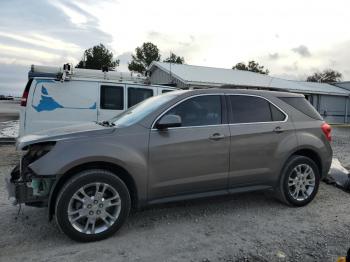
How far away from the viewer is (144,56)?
148 ft

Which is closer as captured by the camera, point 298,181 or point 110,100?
point 298,181

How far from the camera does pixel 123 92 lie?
30.8 feet

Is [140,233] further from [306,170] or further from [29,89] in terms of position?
[29,89]

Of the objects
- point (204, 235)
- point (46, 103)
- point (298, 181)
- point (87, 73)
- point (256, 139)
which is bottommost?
point (204, 235)

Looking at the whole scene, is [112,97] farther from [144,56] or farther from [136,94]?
[144,56]

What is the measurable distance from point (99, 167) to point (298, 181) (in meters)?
3.06

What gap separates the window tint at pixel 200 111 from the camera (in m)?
4.88

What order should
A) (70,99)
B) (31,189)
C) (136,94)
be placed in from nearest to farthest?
(31,189) → (70,99) → (136,94)

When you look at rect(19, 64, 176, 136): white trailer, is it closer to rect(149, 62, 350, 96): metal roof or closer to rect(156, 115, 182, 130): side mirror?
rect(156, 115, 182, 130): side mirror

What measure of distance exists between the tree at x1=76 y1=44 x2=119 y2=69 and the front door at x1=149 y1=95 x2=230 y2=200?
3997 cm

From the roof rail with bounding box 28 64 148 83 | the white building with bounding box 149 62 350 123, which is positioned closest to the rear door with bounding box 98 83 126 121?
the roof rail with bounding box 28 64 148 83

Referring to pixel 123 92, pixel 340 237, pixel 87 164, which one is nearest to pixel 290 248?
pixel 340 237

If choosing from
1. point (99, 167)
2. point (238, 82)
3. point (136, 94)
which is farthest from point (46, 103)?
point (238, 82)

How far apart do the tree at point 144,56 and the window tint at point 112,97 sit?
36.0m
